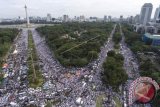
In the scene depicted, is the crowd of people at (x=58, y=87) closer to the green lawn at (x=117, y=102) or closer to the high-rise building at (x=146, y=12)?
the green lawn at (x=117, y=102)

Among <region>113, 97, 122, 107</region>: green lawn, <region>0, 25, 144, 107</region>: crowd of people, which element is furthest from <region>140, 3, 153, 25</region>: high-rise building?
<region>113, 97, 122, 107</region>: green lawn

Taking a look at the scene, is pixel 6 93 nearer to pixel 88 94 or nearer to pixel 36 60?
pixel 88 94

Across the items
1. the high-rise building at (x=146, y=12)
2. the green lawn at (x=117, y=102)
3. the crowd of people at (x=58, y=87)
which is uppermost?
the high-rise building at (x=146, y=12)

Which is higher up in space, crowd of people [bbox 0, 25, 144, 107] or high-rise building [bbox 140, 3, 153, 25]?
high-rise building [bbox 140, 3, 153, 25]

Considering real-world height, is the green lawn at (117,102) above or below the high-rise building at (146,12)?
below

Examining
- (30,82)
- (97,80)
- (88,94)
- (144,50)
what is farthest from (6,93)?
(144,50)

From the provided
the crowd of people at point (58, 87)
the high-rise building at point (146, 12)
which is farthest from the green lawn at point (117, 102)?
the high-rise building at point (146, 12)

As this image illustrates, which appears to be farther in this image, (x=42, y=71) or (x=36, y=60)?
(x=36, y=60)

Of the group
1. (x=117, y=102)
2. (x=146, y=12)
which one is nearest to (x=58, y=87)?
(x=117, y=102)

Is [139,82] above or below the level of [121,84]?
above

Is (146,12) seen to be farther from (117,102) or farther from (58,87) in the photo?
(58,87)

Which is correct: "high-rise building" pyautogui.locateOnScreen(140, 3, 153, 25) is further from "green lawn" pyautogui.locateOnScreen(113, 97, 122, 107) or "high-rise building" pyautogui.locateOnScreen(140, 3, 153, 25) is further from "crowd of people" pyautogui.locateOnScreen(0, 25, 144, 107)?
"green lawn" pyautogui.locateOnScreen(113, 97, 122, 107)
